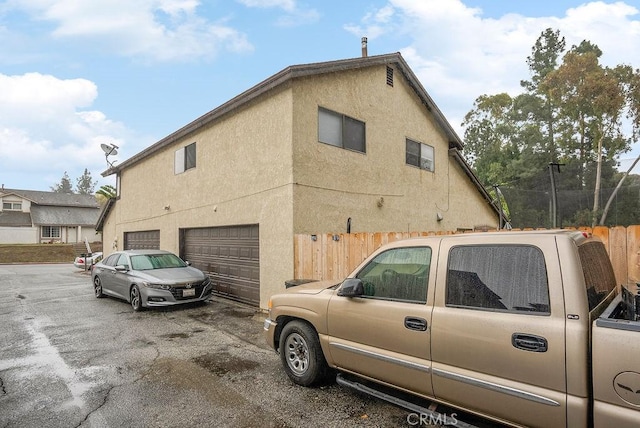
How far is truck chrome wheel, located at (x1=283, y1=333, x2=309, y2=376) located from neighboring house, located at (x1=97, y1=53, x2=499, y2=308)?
3778mm

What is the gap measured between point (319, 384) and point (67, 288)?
13.8 metres

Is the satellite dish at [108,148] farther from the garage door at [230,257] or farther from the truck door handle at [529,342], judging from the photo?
the truck door handle at [529,342]

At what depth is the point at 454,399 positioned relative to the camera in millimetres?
2904

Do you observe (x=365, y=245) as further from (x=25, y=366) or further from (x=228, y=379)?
(x=25, y=366)

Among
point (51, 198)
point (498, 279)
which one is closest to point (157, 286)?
point (498, 279)

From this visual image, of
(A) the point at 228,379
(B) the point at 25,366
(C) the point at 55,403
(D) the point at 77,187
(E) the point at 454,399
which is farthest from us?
(D) the point at 77,187

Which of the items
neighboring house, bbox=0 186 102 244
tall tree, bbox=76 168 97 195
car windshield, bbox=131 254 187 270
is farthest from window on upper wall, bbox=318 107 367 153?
tall tree, bbox=76 168 97 195

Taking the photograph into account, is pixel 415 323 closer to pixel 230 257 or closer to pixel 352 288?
pixel 352 288

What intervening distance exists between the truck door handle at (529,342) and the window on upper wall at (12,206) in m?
58.4

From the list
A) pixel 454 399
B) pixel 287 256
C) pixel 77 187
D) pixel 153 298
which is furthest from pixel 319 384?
pixel 77 187

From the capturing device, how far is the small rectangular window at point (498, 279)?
8.57ft

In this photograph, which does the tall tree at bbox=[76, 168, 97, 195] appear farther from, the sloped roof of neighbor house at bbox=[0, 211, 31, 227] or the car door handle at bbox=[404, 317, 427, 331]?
the car door handle at bbox=[404, 317, 427, 331]

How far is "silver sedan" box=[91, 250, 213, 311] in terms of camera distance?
28.6ft

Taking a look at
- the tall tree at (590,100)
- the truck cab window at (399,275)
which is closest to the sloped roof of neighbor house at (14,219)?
the truck cab window at (399,275)
